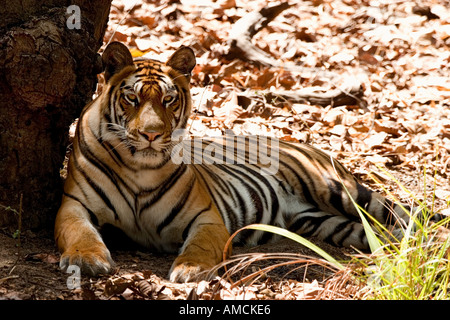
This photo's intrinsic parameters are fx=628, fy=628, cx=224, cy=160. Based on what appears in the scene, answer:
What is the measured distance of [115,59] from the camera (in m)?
3.84

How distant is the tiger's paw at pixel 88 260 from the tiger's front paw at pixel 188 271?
34cm

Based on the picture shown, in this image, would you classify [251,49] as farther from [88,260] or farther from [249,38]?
[88,260]

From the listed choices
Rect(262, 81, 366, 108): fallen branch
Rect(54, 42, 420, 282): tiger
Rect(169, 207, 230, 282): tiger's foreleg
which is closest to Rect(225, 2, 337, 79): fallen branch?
Rect(262, 81, 366, 108): fallen branch

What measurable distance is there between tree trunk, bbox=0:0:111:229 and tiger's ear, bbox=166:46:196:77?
19.6 inches

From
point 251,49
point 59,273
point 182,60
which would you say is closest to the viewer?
point 59,273

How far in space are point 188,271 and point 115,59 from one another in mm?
1391

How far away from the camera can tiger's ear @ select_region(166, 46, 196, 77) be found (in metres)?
4.03

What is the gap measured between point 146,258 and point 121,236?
0.22m

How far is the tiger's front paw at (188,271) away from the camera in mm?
3303

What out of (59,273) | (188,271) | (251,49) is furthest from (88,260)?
(251,49)

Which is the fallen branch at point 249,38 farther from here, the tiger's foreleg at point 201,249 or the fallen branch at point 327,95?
the tiger's foreleg at point 201,249

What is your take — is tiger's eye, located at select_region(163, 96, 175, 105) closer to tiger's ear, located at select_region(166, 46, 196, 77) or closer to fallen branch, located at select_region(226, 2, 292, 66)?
tiger's ear, located at select_region(166, 46, 196, 77)

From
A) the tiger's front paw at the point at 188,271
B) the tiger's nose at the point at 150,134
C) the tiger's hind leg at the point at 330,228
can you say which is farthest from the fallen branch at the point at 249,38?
the tiger's front paw at the point at 188,271

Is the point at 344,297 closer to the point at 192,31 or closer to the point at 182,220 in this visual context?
the point at 182,220
